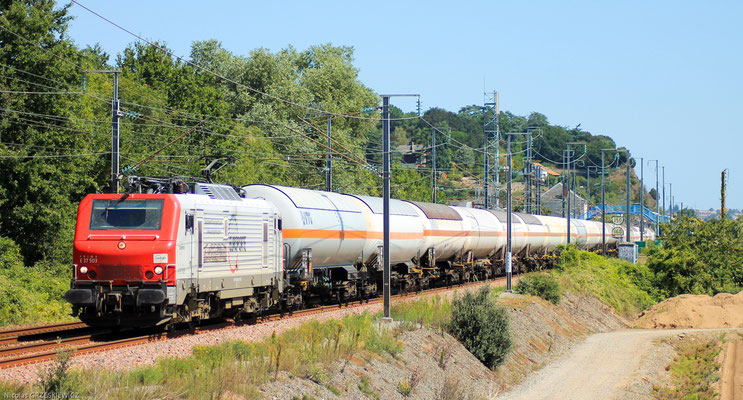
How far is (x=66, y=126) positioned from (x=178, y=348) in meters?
24.6

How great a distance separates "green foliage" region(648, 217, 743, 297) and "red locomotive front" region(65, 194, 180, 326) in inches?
1715

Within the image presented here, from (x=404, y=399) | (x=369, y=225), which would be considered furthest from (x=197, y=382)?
(x=369, y=225)

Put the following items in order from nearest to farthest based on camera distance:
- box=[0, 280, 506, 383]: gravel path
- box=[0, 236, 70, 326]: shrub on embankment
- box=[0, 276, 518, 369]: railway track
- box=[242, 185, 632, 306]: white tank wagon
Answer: box=[0, 280, 506, 383]: gravel path, box=[0, 276, 518, 369]: railway track, box=[242, 185, 632, 306]: white tank wagon, box=[0, 236, 70, 326]: shrub on embankment

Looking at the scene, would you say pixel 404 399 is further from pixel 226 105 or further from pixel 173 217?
pixel 226 105

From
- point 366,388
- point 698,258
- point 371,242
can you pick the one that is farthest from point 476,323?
point 698,258

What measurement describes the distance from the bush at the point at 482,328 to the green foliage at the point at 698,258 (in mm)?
32942

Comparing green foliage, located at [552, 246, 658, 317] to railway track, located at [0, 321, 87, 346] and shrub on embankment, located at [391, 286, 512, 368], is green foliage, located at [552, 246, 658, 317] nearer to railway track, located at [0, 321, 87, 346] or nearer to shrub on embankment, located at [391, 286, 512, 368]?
shrub on embankment, located at [391, 286, 512, 368]

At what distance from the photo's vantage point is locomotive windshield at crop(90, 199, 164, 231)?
19.0 metres

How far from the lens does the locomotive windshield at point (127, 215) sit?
19047 millimetres

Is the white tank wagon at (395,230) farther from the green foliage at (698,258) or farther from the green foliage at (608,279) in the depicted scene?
the green foliage at (698,258)

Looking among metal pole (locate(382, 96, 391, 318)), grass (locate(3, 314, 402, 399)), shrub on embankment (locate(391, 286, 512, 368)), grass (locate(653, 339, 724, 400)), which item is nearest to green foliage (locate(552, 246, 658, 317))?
grass (locate(653, 339, 724, 400))

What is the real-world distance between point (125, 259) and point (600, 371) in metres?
16.7

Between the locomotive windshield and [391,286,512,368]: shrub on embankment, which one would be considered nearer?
the locomotive windshield

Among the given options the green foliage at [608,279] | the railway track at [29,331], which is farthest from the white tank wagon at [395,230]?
the green foliage at [608,279]
